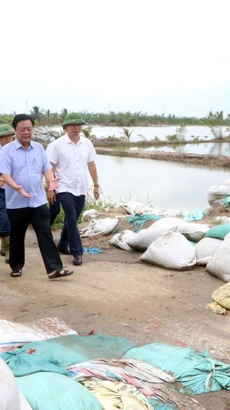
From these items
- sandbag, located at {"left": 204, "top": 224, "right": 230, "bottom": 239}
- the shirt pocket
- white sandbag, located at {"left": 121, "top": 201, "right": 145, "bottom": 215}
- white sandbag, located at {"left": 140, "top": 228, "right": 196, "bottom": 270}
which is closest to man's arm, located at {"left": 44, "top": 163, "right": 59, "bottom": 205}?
the shirt pocket

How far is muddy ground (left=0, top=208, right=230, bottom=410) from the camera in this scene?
3023 millimetres

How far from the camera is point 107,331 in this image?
3.07 metres

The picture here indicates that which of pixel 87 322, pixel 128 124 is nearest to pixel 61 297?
pixel 87 322

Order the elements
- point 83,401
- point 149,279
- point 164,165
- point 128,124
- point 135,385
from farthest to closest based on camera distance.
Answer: point 128,124, point 164,165, point 149,279, point 135,385, point 83,401

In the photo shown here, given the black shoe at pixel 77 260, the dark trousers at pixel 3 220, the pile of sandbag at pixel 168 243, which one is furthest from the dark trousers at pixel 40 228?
the pile of sandbag at pixel 168 243

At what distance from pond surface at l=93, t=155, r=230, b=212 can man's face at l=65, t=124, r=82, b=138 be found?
456 centimetres

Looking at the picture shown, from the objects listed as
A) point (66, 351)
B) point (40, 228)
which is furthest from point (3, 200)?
point (66, 351)

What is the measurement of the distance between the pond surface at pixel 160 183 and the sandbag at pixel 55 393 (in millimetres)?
6860

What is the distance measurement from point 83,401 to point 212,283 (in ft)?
7.47

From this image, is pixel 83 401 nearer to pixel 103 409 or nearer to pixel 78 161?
pixel 103 409

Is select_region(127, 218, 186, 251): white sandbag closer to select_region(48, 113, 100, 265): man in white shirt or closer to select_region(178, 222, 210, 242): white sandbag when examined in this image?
select_region(178, 222, 210, 242): white sandbag

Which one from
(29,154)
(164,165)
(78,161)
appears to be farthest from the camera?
(164,165)

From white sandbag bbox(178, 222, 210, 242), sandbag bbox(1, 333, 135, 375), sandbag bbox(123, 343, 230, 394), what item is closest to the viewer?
sandbag bbox(1, 333, 135, 375)

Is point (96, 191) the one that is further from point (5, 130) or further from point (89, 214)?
point (89, 214)
